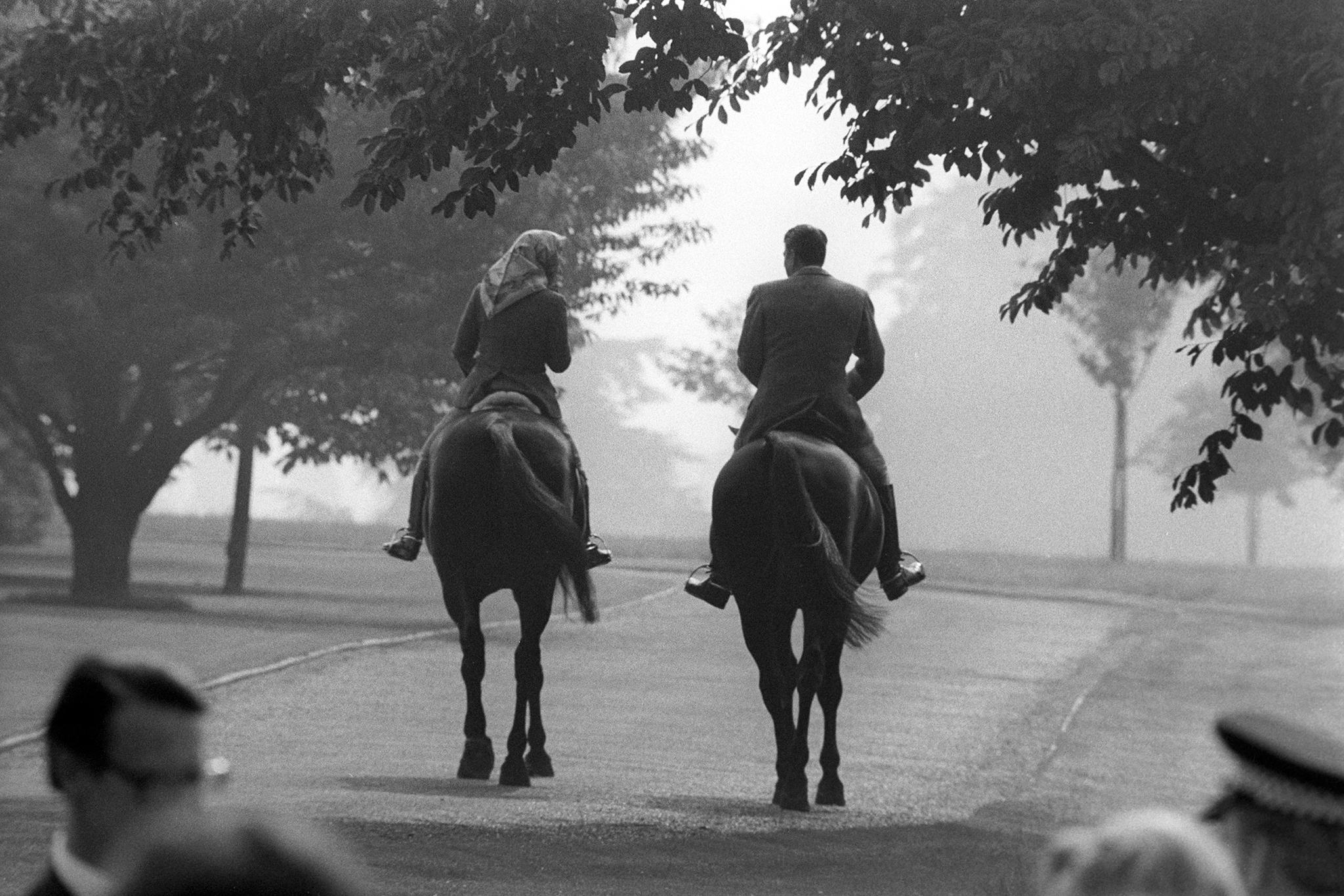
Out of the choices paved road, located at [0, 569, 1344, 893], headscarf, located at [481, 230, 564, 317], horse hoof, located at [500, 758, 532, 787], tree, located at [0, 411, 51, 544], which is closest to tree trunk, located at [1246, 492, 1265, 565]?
tree, located at [0, 411, 51, 544]

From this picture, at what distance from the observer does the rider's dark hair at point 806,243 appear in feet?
43.0

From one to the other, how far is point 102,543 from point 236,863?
27.8m

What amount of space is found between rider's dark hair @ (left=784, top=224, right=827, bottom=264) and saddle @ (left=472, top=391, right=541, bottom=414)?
60.4 inches

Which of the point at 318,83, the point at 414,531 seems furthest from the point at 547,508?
the point at 318,83

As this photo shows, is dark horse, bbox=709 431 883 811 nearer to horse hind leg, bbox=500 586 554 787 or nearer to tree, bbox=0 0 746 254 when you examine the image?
horse hind leg, bbox=500 586 554 787

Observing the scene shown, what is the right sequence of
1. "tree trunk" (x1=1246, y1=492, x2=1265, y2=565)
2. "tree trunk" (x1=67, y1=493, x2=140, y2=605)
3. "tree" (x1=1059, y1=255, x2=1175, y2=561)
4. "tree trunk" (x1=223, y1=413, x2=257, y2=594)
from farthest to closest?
1. "tree trunk" (x1=1246, y1=492, x2=1265, y2=565)
2. "tree" (x1=1059, y1=255, x2=1175, y2=561)
3. "tree trunk" (x1=223, y1=413, x2=257, y2=594)
4. "tree trunk" (x1=67, y1=493, x2=140, y2=605)

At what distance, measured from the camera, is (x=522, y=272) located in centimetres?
1373

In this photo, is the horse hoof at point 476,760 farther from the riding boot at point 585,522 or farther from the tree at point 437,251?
the tree at point 437,251

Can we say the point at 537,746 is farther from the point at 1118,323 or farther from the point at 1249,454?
the point at 1249,454

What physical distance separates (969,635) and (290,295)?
26.2 feet

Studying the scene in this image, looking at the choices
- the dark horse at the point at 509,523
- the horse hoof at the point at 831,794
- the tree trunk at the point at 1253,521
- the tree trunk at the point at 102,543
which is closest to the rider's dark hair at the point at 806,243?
the dark horse at the point at 509,523

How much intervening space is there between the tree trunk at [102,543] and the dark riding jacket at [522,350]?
16462 mm

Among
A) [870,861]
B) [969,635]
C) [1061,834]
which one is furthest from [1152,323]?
[1061,834]

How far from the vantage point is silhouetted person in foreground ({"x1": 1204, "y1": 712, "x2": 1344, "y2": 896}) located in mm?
3174
